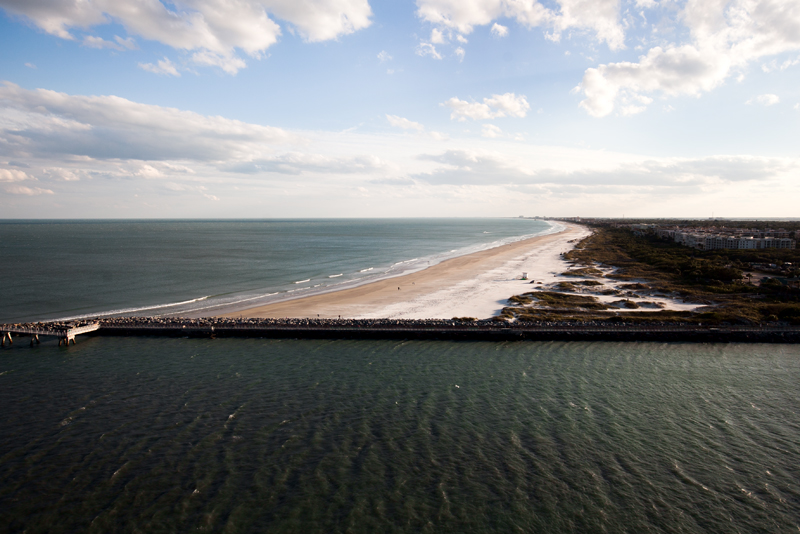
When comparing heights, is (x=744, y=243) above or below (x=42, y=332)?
above

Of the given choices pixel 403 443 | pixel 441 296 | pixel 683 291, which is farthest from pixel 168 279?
pixel 683 291

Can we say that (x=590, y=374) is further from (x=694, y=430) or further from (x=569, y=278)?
(x=569, y=278)

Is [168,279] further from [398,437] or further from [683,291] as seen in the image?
[683,291]

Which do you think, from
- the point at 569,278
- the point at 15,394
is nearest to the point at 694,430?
the point at 15,394

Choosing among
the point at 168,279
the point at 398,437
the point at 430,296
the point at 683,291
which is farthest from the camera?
the point at 168,279

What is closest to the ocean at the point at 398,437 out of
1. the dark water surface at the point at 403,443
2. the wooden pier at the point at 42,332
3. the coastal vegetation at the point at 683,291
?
the dark water surface at the point at 403,443

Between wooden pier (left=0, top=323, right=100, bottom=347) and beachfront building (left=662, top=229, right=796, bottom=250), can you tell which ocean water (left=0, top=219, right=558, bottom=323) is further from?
beachfront building (left=662, top=229, right=796, bottom=250)

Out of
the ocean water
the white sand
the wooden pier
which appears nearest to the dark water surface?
the wooden pier
